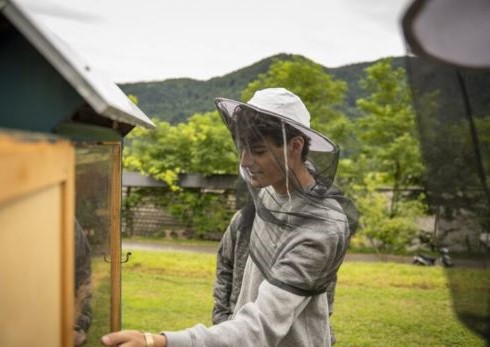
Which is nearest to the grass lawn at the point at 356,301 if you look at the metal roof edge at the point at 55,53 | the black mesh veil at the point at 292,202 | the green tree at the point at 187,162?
the green tree at the point at 187,162

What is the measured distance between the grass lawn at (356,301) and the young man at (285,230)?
11.8ft

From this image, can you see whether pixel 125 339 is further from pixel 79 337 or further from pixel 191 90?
pixel 191 90

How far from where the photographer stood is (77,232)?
156 centimetres

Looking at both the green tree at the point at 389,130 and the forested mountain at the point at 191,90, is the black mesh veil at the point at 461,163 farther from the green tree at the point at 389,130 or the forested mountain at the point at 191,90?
the forested mountain at the point at 191,90

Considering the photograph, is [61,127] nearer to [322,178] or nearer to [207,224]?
[322,178]

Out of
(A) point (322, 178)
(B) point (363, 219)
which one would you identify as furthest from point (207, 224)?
(A) point (322, 178)

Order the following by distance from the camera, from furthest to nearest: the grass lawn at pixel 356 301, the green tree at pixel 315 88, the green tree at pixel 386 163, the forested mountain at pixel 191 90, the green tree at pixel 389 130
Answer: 1. the forested mountain at pixel 191 90
2. the green tree at pixel 315 88
3. the green tree at pixel 389 130
4. the green tree at pixel 386 163
5. the grass lawn at pixel 356 301

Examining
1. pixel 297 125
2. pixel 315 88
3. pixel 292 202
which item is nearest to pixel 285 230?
pixel 292 202

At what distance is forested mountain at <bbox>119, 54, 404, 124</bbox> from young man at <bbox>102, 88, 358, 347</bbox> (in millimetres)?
14911

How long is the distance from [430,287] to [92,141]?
27.3 feet

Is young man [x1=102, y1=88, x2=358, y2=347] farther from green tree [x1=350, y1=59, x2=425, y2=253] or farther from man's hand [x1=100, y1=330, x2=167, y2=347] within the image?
green tree [x1=350, y1=59, x2=425, y2=253]

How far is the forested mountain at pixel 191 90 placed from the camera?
18.3m

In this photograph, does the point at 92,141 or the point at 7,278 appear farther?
the point at 92,141

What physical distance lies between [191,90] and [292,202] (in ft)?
61.8
